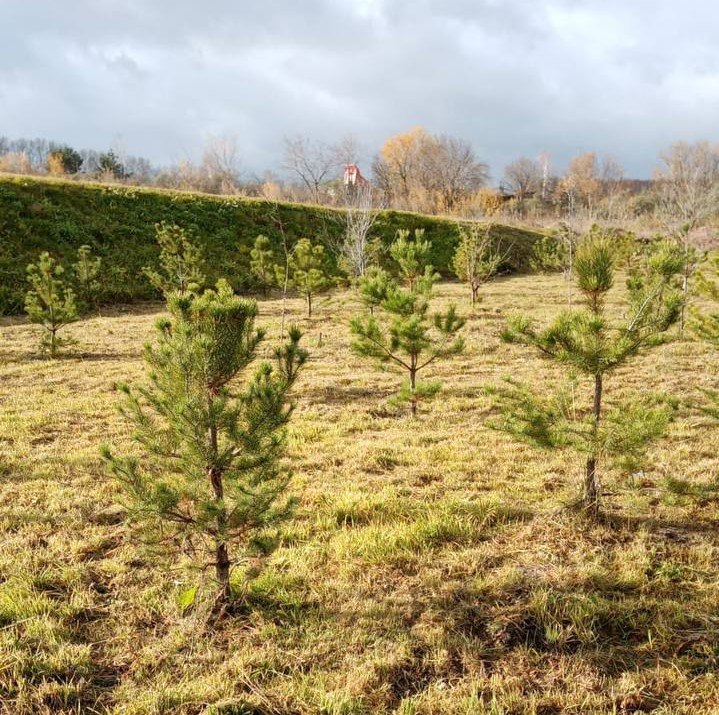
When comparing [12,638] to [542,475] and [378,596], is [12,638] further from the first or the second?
[542,475]

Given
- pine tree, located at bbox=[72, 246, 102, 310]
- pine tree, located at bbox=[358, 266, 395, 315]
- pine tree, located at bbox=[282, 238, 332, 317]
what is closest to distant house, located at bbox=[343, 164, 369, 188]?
pine tree, located at bbox=[282, 238, 332, 317]

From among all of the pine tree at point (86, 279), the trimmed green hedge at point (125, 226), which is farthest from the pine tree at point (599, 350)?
the pine tree at point (86, 279)

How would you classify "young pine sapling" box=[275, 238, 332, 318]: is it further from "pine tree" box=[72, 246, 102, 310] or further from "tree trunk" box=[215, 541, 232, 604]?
"tree trunk" box=[215, 541, 232, 604]

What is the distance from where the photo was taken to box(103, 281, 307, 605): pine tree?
2660mm

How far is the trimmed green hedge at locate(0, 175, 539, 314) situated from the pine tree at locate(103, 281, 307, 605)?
40.6ft

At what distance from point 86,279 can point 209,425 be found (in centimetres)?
1343

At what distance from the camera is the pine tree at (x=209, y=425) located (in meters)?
2.66

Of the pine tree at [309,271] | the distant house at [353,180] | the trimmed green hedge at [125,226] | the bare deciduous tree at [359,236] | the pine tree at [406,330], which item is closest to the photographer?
the pine tree at [406,330]

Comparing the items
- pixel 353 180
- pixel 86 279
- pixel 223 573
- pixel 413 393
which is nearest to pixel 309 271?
pixel 86 279

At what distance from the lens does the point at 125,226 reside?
66.0 ft

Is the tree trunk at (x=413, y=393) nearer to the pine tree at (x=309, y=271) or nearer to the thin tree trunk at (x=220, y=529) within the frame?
the thin tree trunk at (x=220, y=529)

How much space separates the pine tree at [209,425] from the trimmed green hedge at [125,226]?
12379mm

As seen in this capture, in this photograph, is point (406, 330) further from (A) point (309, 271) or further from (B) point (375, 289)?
(A) point (309, 271)

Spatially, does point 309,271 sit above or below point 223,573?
above
